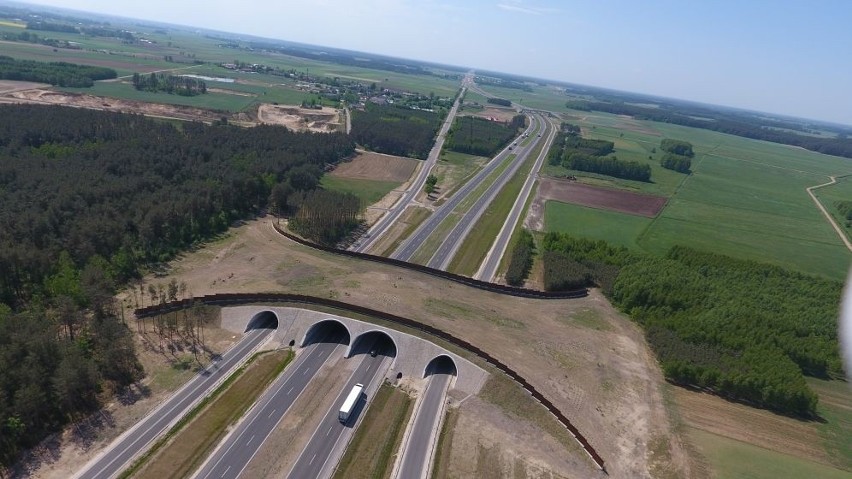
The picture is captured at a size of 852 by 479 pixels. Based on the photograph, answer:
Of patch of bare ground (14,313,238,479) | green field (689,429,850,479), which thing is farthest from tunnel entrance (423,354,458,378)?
green field (689,429,850,479)

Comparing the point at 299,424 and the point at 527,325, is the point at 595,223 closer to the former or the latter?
the point at 527,325

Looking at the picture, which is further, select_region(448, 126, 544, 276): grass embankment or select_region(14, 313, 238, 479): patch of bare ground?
select_region(448, 126, 544, 276): grass embankment

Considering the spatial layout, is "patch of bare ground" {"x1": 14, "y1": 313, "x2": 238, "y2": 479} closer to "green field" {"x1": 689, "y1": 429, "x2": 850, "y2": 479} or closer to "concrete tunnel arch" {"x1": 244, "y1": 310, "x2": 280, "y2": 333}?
"concrete tunnel arch" {"x1": 244, "y1": 310, "x2": 280, "y2": 333}

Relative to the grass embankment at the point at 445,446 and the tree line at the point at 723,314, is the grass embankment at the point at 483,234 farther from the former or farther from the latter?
the grass embankment at the point at 445,446

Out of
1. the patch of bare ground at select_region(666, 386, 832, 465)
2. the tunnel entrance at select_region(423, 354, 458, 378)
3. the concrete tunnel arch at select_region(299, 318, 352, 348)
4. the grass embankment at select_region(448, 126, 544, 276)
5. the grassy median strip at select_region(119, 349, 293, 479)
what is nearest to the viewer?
the grassy median strip at select_region(119, 349, 293, 479)

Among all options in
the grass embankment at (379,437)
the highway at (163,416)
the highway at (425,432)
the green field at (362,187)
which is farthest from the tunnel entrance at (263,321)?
the green field at (362,187)

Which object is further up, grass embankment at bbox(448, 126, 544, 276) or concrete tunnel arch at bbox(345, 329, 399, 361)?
grass embankment at bbox(448, 126, 544, 276)
